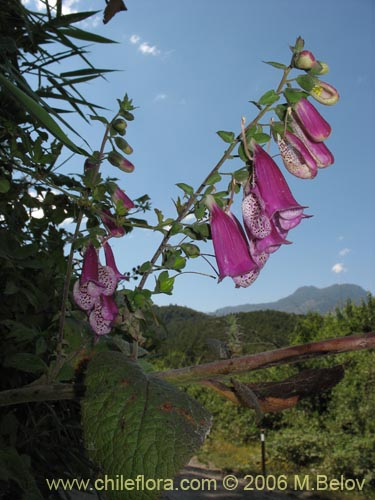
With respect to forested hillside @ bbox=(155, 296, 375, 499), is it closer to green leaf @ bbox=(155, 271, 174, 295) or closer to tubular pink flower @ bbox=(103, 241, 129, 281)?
tubular pink flower @ bbox=(103, 241, 129, 281)

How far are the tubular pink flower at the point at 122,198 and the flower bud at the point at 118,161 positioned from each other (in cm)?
3

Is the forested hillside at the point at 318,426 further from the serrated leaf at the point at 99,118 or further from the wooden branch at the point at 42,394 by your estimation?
the wooden branch at the point at 42,394

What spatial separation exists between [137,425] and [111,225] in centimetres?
32

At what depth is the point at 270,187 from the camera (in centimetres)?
47

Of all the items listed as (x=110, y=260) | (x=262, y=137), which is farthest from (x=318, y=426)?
(x=262, y=137)

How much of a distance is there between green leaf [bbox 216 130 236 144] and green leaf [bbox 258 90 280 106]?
4cm

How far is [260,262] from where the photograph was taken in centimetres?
50

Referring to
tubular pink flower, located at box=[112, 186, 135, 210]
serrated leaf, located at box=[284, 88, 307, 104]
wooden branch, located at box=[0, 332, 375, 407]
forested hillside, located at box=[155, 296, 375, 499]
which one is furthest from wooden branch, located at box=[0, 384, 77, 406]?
forested hillside, located at box=[155, 296, 375, 499]

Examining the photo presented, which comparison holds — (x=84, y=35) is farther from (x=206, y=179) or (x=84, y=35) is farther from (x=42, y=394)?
(x=42, y=394)

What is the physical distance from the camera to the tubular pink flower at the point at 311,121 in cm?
46

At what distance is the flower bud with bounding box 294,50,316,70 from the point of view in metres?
0.44

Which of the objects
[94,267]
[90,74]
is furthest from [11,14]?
[94,267]

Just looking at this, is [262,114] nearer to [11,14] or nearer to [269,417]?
[11,14]

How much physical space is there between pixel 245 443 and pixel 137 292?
5713 millimetres
